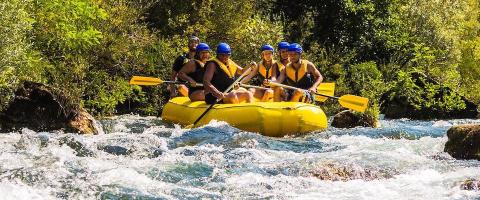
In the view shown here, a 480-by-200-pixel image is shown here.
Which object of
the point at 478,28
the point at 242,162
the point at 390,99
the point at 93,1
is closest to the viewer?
the point at 242,162

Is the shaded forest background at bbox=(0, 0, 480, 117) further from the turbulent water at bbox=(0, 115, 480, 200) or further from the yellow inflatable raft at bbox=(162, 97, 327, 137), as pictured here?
the yellow inflatable raft at bbox=(162, 97, 327, 137)

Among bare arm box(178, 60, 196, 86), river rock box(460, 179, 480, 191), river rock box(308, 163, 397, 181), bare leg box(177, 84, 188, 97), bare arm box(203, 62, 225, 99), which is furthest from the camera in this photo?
bare leg box(177, 84, 188, 97)

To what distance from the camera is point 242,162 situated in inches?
311

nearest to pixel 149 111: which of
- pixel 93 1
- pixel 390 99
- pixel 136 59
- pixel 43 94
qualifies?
pixel 136 59

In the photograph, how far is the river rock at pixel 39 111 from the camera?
9.90 meters

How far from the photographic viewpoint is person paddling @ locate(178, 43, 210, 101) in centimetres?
1246

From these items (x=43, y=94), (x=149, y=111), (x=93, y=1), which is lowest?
(x=149, y=111)

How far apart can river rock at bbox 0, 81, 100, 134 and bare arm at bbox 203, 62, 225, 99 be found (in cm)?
209

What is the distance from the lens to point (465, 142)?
8492mm

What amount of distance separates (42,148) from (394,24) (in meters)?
14.6

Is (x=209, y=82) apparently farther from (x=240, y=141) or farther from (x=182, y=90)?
(x=182, y=90)

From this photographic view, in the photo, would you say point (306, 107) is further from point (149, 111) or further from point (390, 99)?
point (390, 99)

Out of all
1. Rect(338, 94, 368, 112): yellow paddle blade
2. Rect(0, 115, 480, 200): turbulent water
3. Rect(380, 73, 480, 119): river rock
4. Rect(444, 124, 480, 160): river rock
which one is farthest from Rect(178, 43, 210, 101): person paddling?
Rect(380, 73, 480, 119): river rock

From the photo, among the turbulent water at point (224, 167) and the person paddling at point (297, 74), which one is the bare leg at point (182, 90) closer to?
the person paddling at point (297, 74)
